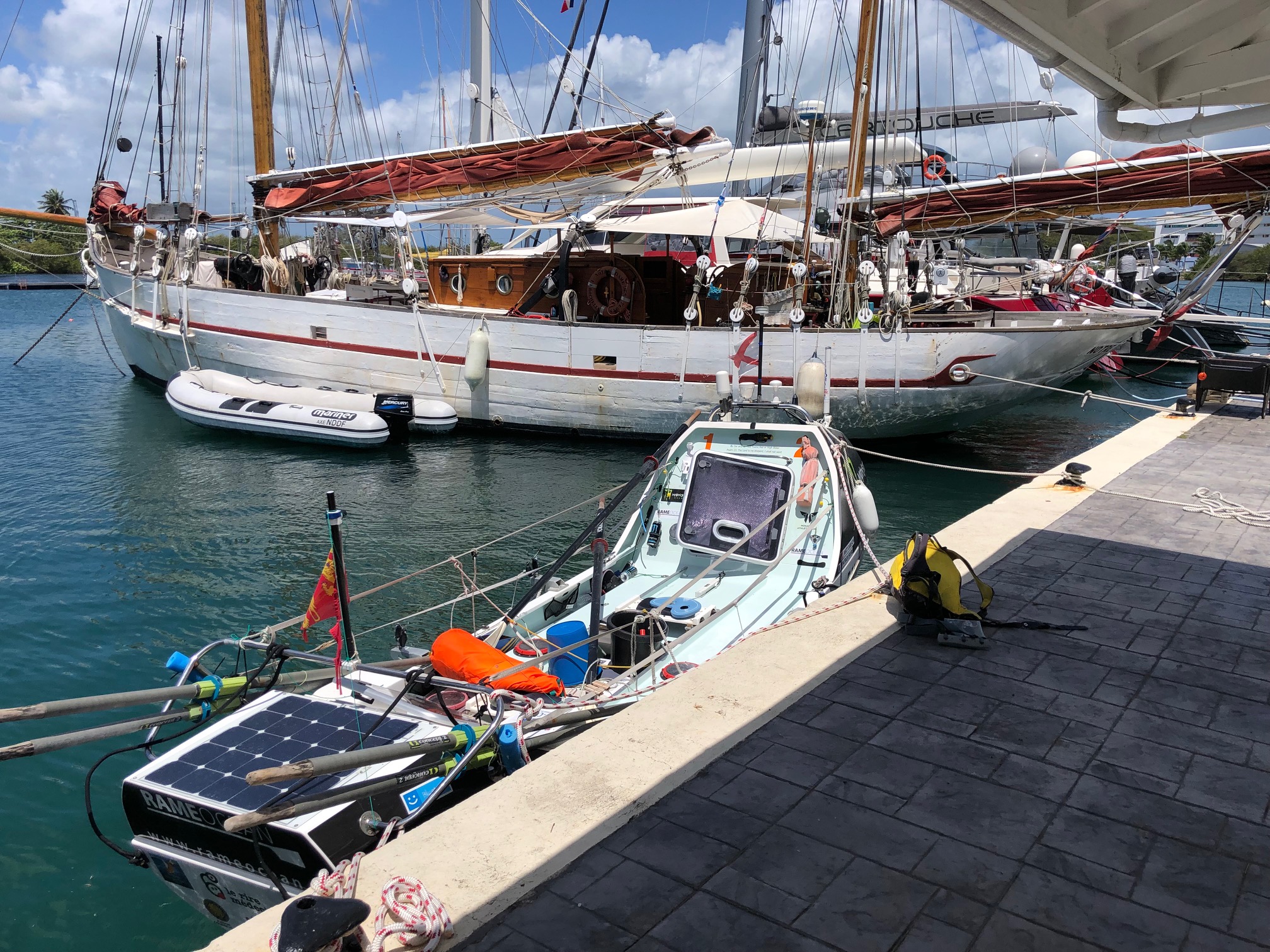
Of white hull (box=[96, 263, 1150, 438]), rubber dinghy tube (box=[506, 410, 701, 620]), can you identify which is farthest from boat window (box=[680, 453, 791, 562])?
white hull (box=[96, 263, 1150, 438])

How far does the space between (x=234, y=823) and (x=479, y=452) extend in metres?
15.1

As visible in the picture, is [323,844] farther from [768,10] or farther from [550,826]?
[768,10]

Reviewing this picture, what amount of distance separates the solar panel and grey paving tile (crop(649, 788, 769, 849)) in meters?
1.72

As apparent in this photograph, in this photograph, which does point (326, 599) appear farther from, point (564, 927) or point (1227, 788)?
point (1227, 788)

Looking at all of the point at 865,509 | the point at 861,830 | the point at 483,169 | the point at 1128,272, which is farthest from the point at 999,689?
the point at 1128,272

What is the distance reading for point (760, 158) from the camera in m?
22.8

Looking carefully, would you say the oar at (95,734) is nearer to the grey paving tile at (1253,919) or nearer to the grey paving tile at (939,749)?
the grey paving tile at (939,749)

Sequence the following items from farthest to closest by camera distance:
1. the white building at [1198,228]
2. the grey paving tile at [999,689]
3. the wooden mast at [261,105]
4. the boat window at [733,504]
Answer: the wooden mast at [261,105] → the white building at [1198,228] → the boat window at [733,504] → the grey paving tile at [999,689]

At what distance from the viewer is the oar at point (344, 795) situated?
12.6 feet

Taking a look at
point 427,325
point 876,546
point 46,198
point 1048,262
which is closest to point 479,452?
point 427,325

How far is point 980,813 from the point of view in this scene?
160 inches

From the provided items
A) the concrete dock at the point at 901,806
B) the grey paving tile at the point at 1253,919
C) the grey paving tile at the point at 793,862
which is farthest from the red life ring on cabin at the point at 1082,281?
the grey paving tile at the point at 793,862

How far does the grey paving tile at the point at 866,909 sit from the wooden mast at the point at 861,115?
14.8 metres

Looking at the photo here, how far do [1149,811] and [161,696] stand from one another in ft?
16.5
